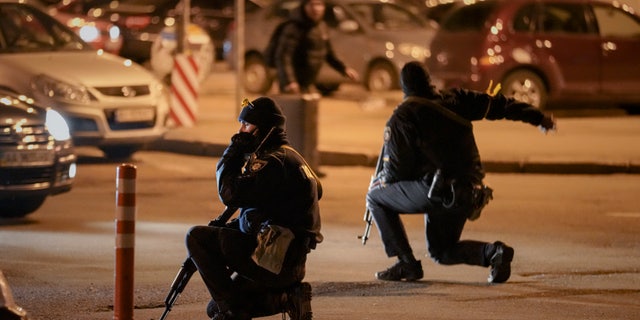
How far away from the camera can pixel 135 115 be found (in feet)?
54.2

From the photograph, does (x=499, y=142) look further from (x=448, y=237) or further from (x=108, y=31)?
(x=108, y=31)

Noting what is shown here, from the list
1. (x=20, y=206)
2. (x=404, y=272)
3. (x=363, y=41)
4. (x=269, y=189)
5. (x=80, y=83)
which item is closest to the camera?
(x=269, y=189)

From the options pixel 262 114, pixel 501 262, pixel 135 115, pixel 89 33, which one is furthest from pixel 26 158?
pixel 89 33

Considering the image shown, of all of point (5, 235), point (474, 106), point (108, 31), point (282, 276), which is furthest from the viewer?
point (108, 31)

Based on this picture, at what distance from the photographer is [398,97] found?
80.1 ft

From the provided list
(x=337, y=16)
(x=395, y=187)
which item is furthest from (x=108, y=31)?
(x=395, y=187)

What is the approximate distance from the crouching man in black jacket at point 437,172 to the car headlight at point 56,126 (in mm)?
3552

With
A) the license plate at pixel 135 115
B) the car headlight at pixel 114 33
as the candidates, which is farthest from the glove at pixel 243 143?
the car headlight at pixel 114 33

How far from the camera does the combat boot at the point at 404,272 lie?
984 centimetres

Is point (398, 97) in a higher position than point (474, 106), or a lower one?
lower

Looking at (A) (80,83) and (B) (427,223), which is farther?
(A) (80,83)

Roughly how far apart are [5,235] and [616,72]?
11.6 m

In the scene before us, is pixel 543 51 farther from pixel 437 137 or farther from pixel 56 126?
pixel 437 137

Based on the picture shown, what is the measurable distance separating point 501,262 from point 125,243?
2.92 metres
